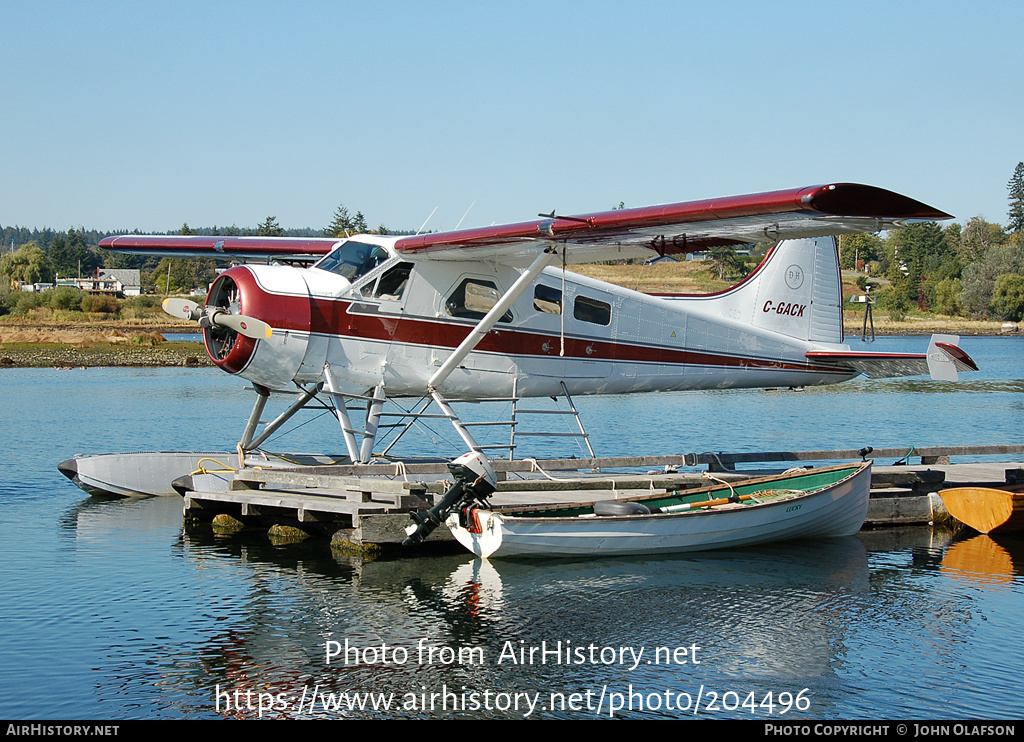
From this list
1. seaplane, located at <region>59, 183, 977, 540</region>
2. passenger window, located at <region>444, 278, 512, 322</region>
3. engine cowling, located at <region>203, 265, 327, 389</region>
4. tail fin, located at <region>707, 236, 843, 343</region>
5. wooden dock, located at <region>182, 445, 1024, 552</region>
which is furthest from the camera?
tail fin, located at <region>707, 236, 843, 343</region>

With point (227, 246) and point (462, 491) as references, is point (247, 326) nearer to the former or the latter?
point (462, 491)

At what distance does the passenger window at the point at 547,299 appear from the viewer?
40.6 ft

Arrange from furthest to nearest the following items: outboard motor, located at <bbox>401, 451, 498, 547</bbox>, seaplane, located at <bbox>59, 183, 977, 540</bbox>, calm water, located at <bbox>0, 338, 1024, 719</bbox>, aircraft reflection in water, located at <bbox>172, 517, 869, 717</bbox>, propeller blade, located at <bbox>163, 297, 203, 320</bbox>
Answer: propeller blade, located at <bbox>163, 297, 203, 320</bbox> < seaplane, located at <bbox>59, 183, 977, 540</bbox> < outboard motor, located at <bbox>401, 451, 498, 547</bbox> < aircraft reflection in water, located at <bbox>172, 517, 869, 717</bbox> < calm water, located at <bbox>0, 338, 1024, 719</bbox>

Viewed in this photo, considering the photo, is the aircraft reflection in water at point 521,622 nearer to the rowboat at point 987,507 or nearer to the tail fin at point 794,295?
the rowboat at point 987,507

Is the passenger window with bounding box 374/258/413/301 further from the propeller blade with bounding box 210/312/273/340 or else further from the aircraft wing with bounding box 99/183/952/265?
the propeller blade with bounding box 210/312/273/340

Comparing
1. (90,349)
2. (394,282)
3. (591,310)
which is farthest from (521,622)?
(90,349)

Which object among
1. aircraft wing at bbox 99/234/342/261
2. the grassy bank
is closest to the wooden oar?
aircraft wing at bbox 99/234/342/261

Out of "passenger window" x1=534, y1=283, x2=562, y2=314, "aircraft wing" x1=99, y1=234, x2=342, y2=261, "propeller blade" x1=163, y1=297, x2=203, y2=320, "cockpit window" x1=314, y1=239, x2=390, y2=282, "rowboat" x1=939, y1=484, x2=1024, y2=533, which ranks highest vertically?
"aircraft wing" x1=99, y1=234, x2=342, y2=261

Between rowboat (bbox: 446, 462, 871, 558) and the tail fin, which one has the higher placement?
the tail fin

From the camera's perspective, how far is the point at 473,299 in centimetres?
1195

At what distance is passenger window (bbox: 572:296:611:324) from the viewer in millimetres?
12656

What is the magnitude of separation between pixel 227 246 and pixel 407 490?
21.9 feet

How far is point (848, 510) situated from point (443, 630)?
222 inches

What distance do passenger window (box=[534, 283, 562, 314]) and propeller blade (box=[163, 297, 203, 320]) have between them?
13.2 ft
